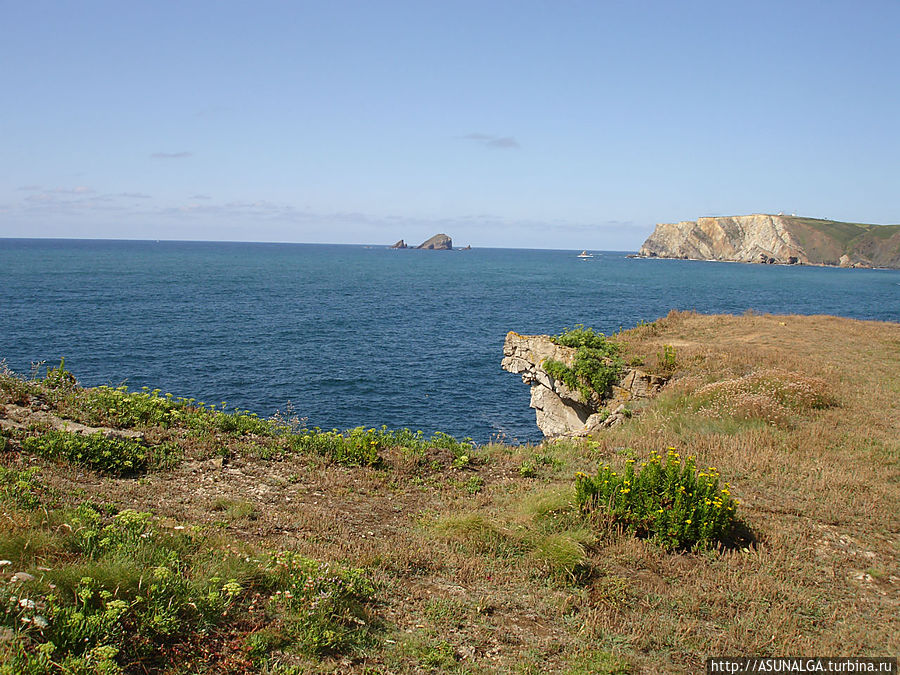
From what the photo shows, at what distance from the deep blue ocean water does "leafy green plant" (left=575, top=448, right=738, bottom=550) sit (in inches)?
649

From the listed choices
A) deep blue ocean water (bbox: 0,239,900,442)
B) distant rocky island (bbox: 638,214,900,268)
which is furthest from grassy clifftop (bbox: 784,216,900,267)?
deep blue ocean water (bbox: 0,239,900,442)

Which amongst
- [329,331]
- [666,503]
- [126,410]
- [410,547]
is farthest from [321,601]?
[329,331]

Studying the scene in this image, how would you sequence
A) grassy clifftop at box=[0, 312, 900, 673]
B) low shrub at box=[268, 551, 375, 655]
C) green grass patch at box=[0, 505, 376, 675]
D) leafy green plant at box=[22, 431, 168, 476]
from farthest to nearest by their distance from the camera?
leafy green plant at box=[22, 431, 168, 476] < low shrub at box=[268, 551, 375, 655] < grassy clifftop at box=[0, 312, 900, 673] < green grass patch at box=[0, 505, 376, 675]

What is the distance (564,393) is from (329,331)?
99.7 ft

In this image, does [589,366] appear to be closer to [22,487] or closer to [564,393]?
[564,393]

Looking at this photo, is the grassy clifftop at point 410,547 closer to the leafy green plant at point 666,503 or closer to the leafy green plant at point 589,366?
the leafy green plant at point 666,503

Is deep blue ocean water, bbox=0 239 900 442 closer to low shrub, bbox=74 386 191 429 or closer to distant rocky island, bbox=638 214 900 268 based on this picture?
low shrub, bbox=74 386 191 429

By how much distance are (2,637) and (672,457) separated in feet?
27.2

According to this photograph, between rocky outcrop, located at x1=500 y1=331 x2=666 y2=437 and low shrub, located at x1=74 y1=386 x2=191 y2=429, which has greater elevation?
low shrub, located at x1=74 y1=386 x2=191 y2=429

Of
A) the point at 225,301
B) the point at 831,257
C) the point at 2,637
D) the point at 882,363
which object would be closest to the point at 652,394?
the point at 882,363

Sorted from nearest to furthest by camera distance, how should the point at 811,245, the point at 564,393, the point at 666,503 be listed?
the point at 666,503
the point at 564,393
the point at 811,245

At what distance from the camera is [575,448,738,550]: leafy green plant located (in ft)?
25.5

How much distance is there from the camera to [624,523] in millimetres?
8164

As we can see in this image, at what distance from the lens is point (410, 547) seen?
7.39 metres
